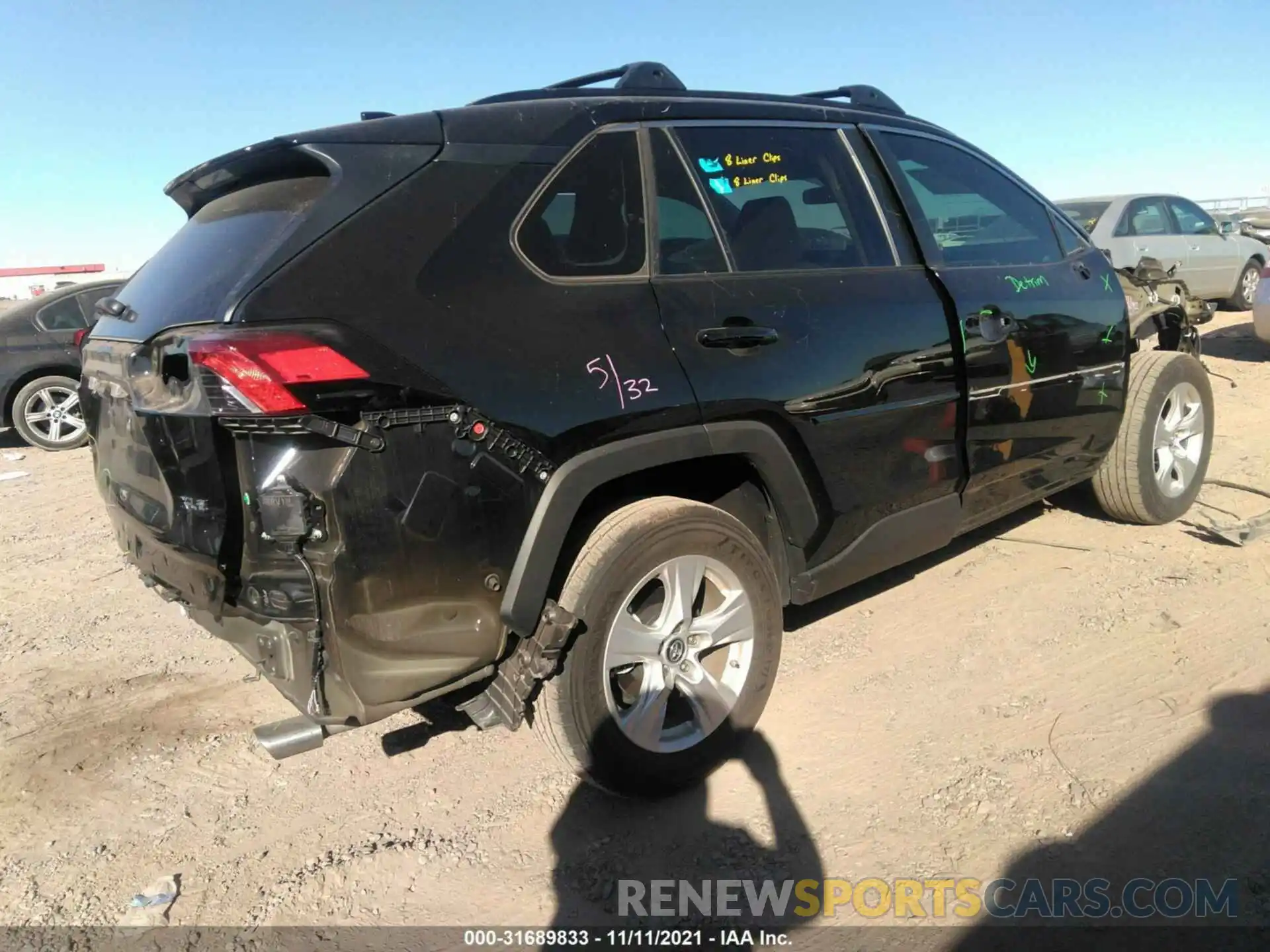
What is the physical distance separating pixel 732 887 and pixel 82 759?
2330 mm

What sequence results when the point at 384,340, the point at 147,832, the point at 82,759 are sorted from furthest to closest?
the point at 82,759
the point at 147,832
the point at 384,340

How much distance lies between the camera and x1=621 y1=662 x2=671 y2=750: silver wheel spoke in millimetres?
2576

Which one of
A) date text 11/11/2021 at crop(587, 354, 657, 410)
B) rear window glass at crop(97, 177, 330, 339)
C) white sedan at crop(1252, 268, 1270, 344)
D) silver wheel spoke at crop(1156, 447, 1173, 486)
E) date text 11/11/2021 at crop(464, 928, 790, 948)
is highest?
rear window glass at crop(97, 177, 330, 339)

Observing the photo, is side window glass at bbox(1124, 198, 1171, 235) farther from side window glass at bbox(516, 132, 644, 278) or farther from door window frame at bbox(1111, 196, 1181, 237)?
side window glass at bbox(516, 132, 644, 278)

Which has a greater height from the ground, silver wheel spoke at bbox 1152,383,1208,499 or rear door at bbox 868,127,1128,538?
rear door at bbox 868,127,1128,538

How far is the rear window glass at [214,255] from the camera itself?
2133mm

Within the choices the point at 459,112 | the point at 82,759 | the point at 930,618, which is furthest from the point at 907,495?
the point at 82,759

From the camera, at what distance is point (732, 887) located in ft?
7.76

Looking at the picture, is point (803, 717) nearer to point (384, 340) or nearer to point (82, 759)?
point (384, 340)

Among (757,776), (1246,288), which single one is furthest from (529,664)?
(1246,288)

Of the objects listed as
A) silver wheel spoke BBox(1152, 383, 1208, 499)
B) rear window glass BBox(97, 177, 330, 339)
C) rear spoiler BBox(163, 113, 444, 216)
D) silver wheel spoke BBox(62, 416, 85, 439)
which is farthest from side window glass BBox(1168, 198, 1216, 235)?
silver wheel spoke BBox(62, 416, 85, 439)

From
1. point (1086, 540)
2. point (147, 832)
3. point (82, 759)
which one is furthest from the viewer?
point (1086, 540)

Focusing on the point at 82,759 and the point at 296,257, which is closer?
the point at 296,257

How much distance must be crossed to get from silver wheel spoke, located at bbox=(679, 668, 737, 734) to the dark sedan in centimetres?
820
